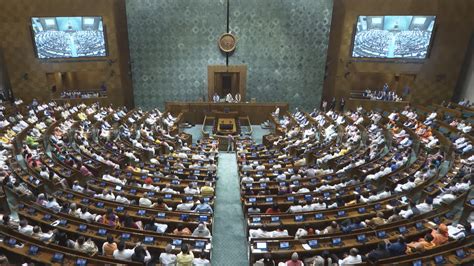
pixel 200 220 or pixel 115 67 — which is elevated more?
pixel 115 67

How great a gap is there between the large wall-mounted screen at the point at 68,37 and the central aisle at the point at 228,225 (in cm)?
1693

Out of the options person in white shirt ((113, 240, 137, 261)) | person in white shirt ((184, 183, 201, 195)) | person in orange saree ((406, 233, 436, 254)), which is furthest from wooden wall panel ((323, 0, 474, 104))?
person in white shirt ((113, 240, 137, 261))

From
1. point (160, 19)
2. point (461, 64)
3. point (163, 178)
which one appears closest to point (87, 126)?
point (163, 178)

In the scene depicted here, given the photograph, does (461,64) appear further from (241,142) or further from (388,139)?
(241,142)

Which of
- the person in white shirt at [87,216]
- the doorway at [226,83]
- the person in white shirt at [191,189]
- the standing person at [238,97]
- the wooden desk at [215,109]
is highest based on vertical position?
the doorway at [226,83]

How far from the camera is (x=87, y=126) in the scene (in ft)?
57.8

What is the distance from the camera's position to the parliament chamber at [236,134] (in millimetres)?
6992

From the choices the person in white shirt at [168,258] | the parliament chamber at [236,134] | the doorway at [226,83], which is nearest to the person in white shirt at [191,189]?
the parliament chamber at [236,134]

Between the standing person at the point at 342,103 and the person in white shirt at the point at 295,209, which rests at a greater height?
the standing person at the point at 342,103

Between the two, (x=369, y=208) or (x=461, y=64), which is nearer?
(x=369, y=208)

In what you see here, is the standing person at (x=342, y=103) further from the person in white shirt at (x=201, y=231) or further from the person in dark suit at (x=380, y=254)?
the person in white shirt at (x=201, y=231)

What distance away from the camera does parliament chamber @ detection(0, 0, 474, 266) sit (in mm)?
6992

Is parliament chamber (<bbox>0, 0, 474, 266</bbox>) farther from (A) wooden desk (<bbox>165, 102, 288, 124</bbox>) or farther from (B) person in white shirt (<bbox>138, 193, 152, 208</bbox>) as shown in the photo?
(A) wooden desk (<bbox>165, 102, 288, 124</bbox>)

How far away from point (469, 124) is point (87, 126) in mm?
21789
